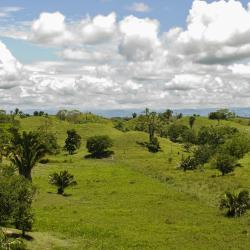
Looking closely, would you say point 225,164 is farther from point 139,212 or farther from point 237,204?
point 139,212

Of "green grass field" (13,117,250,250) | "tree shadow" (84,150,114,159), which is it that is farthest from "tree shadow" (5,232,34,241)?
"tree shadow" (84,150,114,159)

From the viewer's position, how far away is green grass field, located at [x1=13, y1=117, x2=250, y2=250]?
4547 cm

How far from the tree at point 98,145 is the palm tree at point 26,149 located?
80.3 metres

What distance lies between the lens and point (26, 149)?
69.9m

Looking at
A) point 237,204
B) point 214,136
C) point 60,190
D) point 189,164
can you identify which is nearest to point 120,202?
point 60,190

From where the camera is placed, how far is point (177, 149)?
172125 mm

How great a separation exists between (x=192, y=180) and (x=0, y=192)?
5666 centimetres

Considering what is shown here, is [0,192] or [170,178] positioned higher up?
[0,192]

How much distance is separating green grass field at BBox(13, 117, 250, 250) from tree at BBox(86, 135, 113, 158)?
3514 centimetres

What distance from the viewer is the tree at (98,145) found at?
152 meters

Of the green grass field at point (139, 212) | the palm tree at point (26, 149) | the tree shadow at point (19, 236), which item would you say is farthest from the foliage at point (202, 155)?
the tree shadow at point (19, 236)

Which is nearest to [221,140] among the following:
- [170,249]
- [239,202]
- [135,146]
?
[135,146]

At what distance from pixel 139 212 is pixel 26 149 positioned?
20.1 meters

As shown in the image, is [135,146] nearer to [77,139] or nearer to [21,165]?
[77,139]
